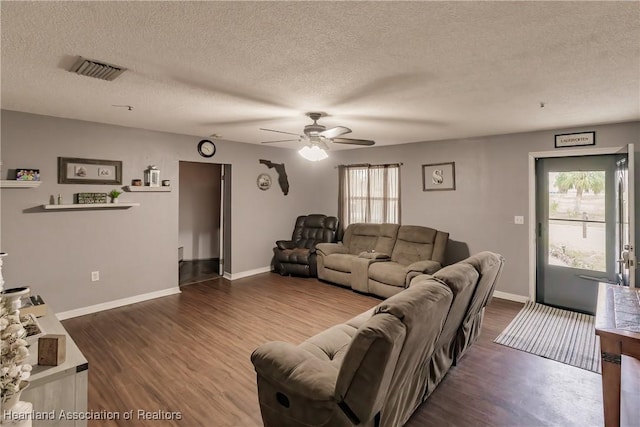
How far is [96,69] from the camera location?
224 cm

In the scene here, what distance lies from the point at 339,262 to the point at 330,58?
12.0ft

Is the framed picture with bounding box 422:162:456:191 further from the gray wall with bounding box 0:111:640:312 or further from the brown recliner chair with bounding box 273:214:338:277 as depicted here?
the brown recliner chair with bounding box 273:214:338:277

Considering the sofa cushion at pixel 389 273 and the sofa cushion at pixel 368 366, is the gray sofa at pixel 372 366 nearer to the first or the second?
the sofa cushion at pixel 368 366

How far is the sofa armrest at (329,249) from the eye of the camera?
5.61m

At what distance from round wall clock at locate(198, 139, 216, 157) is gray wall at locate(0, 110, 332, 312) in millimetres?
90

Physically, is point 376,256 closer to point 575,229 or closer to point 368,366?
point 575,229

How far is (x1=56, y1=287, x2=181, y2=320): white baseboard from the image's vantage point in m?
3.93

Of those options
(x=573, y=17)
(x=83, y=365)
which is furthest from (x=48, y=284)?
(x=573, y=17)

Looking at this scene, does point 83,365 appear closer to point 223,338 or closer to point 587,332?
point 223,338

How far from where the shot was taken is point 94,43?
189 cm

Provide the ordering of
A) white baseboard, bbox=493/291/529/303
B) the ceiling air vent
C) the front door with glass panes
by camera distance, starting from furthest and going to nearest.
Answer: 1. white baseboard, bbox=493/291/529/303
2. the front door with glass panes
3. the ceiling air vent

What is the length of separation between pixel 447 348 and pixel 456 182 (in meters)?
3.20

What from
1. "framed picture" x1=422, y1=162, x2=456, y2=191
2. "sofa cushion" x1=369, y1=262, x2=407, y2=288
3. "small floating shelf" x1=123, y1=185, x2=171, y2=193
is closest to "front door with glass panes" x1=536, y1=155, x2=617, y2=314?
"framed picture" x1=422, y1=162, x2=456, y2=191

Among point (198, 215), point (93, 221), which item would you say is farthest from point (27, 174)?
point (198, 215)
